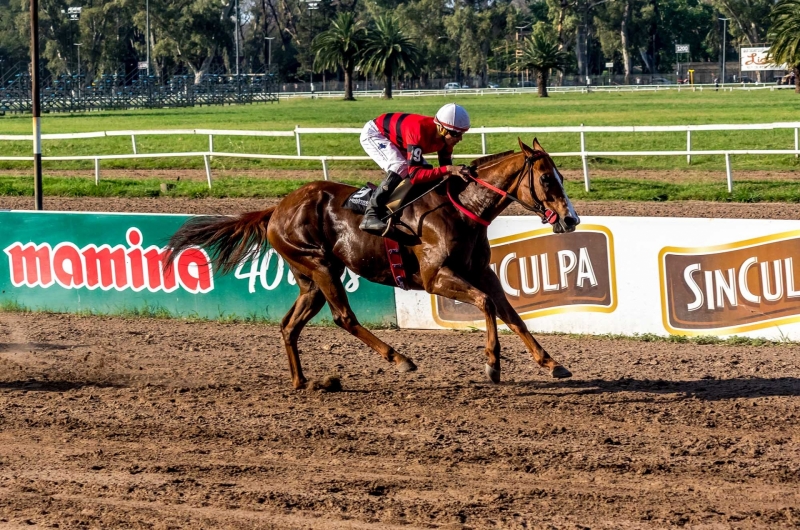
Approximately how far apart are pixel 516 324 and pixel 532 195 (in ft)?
3.00

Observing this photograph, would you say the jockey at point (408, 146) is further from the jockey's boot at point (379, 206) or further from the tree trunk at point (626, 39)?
the tree trunk at point (626, 39)

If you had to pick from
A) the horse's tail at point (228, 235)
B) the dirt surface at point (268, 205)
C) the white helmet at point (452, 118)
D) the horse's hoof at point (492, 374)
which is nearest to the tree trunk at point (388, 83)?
the dirt surface at point (268, 205)

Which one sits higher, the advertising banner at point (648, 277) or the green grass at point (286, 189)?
the green grass at point (286, 189)

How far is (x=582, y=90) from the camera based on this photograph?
78.1 meters

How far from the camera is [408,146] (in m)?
7.36

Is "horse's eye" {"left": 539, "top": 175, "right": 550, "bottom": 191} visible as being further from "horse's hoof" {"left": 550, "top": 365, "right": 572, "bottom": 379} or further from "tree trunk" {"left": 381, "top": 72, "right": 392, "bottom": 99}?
"tree trunk" {"left": 381, "top": 72, "right": 392, "bottom": 99}

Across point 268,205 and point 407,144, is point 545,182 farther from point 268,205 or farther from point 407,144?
point 268,205

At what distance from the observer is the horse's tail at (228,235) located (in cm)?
861

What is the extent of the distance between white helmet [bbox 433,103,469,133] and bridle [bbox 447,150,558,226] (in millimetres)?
397

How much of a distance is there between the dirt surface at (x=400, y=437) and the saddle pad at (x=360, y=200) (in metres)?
1.35

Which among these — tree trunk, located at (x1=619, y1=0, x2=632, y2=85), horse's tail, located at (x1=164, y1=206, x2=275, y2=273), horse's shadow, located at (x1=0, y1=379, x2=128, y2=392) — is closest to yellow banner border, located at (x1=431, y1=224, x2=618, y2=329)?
horse's tail, located at (x1=164, y1=206, x2=275, y2=273)

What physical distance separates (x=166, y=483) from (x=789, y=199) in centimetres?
1381

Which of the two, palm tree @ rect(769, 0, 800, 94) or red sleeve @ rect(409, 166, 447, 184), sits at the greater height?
palm tree @ rect(769, 0, 800, 94)

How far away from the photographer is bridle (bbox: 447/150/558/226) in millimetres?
7102
